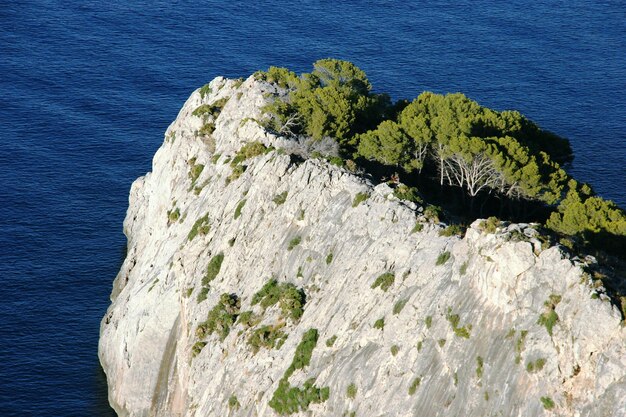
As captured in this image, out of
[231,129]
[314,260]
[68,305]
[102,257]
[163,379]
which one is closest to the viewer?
[314,260]

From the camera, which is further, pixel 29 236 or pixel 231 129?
pixel 29 236

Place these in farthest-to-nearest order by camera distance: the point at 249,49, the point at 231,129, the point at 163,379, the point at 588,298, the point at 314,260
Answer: the point at 249,49 → the point at 231,129 → the point at 163,379 → the point at 314,260 → the point at 588,298

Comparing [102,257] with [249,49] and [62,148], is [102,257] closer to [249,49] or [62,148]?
[62,148]

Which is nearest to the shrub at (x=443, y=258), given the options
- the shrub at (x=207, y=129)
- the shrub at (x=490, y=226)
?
the shrub at (x=490, y=226)

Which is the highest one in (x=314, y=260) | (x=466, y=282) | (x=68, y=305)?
(x=466, y=282)

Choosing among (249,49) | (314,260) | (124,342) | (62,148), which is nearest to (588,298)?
(314,260)

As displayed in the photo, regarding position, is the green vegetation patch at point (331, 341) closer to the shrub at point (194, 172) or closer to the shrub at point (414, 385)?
the shrub at point (414, 385)

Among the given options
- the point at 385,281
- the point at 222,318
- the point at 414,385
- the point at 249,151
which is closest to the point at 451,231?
the point at 385,281
